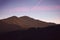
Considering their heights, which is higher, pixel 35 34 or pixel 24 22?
pixel 24 22

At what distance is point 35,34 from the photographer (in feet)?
24.3

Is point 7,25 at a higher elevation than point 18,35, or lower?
higher

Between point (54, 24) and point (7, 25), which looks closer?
point (54, 24)

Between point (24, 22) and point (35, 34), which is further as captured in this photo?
point (24, 22)

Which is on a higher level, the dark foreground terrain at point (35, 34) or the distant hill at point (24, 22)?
the distant hill at point (24, 22)

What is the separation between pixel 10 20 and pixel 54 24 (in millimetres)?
2431

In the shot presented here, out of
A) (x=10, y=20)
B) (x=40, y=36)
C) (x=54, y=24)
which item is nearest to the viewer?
(x=40, y=36)

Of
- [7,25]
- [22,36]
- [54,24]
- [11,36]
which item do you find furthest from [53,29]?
[7,25]

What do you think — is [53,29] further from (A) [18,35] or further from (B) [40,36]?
(A) [18,35]

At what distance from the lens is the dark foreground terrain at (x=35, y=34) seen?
7250 millimetres

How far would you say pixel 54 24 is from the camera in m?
8.19

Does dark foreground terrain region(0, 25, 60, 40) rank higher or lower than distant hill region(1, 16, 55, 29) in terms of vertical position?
lower

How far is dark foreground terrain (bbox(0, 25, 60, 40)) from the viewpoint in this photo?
7250 millimetres

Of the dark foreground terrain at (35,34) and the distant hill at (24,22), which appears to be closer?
the dark foreground terrain at (35,34)
